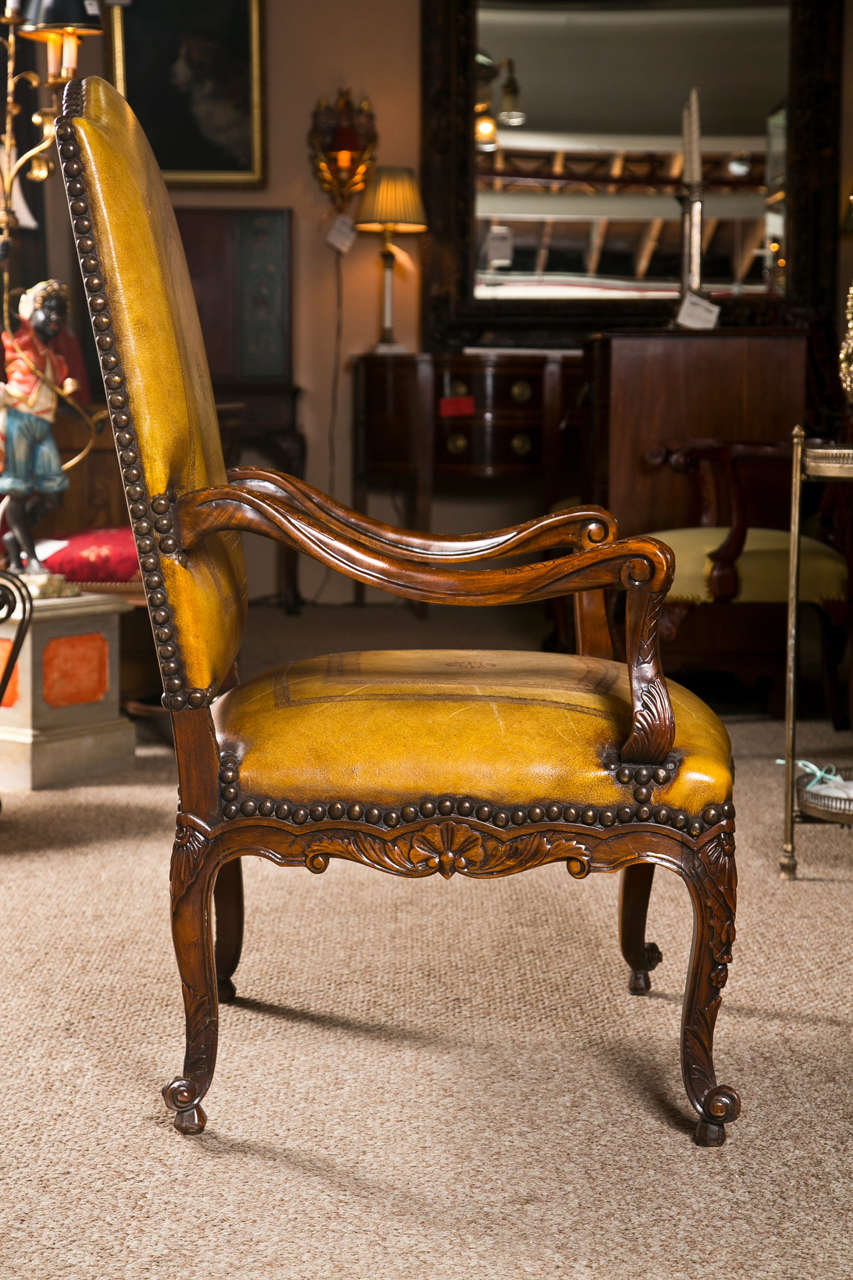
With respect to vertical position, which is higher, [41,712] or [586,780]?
[586,780]

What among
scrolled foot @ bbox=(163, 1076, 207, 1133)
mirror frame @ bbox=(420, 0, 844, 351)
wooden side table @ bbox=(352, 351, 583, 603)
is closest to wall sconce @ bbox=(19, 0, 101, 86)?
scrolled foot @ bbox=(163, 1076, 207, 1133)

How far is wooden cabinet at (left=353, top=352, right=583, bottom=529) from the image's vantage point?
17.4 ft

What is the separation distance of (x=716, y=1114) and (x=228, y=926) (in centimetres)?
72

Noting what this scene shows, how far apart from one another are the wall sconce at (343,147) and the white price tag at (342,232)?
8 centimetres

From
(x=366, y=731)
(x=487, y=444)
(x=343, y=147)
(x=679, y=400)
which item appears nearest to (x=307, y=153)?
(x=343, y=147)

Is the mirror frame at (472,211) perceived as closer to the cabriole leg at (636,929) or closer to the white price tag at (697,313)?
the white price tag at (697,313)

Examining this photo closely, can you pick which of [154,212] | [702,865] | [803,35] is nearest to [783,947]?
[702,865]

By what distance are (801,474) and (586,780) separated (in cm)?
104

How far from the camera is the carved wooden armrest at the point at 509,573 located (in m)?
1.35

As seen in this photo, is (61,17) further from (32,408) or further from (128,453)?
(128,453)

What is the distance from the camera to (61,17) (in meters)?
2.80

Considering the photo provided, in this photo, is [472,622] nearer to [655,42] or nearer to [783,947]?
[655,42]

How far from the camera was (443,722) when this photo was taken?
1406 mm

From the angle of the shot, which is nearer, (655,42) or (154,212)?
(154,212)
